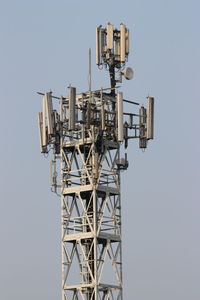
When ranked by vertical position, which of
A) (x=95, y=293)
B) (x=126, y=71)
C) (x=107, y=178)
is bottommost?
(x=95, y=293)

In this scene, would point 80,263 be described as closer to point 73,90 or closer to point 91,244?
point 91,244

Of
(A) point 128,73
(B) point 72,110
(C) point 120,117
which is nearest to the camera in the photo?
(B) point 72,110

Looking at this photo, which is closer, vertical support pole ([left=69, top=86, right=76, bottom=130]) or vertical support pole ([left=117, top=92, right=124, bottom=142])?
vertical support pole ([left=69, top=86, right=76, bottom=130])

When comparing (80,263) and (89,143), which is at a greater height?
(89,143)

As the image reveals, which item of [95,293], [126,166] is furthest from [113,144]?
→ [95,293]

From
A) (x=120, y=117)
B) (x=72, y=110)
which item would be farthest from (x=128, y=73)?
(x=72, y=110)

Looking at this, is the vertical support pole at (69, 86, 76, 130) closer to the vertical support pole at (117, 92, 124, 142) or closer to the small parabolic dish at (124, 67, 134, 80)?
the vertical support pole at (117, 92, 124, 142)

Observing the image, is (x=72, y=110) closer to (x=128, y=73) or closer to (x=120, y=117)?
(x=120, y=117)

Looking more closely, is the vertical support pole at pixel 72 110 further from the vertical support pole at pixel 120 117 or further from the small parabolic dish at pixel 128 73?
the small parabolic dish at pixel 128 73

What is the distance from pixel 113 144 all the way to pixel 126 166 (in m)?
1.69

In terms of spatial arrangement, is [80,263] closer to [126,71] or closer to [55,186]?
[55,186]

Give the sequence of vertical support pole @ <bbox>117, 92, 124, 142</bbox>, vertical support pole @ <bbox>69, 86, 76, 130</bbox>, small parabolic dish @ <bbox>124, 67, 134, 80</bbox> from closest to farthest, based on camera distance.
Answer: vertical support pole @ <bbox>69, 86, 76, 130</bbox> → vertical support pole @ <bbox>117, 92, 124, 142</bbox> → small parabolic dish @ <bbox>124, 67, 134, 80</bbox>

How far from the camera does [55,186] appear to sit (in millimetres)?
117062

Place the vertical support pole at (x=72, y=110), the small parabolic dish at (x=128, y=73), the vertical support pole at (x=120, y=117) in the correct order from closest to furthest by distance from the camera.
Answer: the vertical support pole at (x=72, y=110), the vertical support pole at (x=120, y=117), the small parabolic dish at (x=128, y=73)
